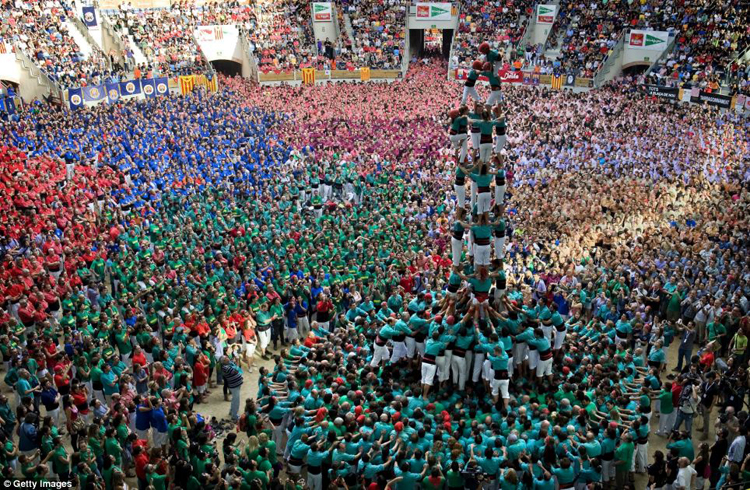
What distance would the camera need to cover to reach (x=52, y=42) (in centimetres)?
4172

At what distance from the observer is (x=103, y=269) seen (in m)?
19.4

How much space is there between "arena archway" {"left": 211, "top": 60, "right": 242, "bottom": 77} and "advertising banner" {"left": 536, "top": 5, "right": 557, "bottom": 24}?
21.1 m

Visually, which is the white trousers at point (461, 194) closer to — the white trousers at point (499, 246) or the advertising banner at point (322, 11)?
the white trousers at point (499, 246)

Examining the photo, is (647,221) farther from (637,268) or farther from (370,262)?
(370,262)

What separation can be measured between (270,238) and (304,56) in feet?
102

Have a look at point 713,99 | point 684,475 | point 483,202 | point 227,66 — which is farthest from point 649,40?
point 684,475

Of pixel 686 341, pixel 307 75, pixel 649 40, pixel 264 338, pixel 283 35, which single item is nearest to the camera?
pixel 686 341

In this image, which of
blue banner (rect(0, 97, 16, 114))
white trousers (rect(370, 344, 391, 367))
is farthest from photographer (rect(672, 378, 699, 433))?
blue banner (rect(0, 97, 16, 114))

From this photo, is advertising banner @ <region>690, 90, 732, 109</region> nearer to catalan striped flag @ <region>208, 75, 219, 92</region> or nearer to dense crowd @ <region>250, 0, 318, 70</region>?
dense crowd @ <region>250, 0, 318, 70</region>

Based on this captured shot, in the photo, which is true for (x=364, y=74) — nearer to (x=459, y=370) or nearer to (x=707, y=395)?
(x=459, y=370)

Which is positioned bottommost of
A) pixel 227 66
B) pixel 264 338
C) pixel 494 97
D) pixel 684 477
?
pixel 264 338

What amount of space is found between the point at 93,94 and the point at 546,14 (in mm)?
29495

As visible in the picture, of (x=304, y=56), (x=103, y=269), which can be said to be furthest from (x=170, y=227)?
(x=304, y=56)

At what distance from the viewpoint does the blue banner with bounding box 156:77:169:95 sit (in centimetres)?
3994
